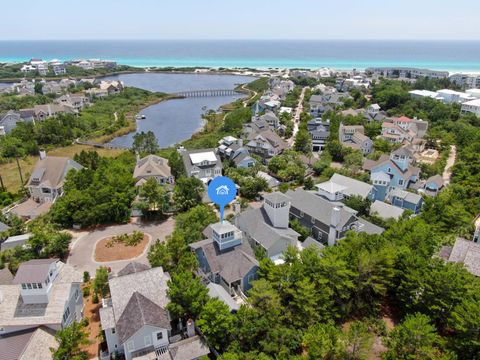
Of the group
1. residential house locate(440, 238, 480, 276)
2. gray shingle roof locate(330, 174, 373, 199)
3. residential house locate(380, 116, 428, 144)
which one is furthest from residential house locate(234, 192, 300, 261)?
residential house locate(380, 116, 428, 144)

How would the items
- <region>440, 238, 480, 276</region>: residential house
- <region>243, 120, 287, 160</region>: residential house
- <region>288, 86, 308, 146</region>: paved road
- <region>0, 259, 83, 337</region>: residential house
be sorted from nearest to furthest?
1. <region>0, 259, 83, 337</region>: residential house
2. <region>440, 238, 480, 276</region>: residential house
3. <region>243, 120, 287, 160</region>: residential house
4. <region>288, 86, 308, 146</region>: paved road

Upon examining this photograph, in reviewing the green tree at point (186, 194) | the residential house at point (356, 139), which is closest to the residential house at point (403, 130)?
the residential house at point (356, 139)

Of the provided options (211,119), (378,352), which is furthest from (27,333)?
(211,119)

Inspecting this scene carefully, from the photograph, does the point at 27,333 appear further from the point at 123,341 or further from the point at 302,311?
the point at 302,311

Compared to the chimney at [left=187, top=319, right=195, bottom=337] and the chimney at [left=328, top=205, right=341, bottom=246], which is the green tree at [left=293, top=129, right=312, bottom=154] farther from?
the chimney at [left=187, top=319, right=195, bottom=337]

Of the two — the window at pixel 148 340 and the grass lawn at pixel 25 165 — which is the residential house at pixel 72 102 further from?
the window at pixel 148 340

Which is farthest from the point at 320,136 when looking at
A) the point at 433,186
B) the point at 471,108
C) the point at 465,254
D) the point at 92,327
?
the point at 92,327

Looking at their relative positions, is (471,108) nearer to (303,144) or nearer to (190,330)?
(303,144)
